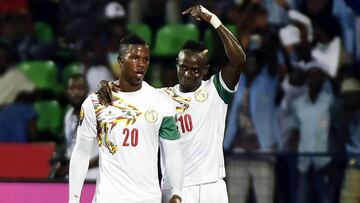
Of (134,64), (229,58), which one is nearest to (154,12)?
(229,58)

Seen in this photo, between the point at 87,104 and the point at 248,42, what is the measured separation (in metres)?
5.12

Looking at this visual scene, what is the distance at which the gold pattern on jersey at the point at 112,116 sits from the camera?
6.57 m

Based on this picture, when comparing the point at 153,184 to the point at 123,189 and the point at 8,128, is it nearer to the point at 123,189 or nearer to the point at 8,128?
the point at 123,189

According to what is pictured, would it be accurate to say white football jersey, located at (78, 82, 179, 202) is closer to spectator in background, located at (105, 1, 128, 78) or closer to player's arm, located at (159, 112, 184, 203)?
player's arm, located at (159, 112, 184, 203)

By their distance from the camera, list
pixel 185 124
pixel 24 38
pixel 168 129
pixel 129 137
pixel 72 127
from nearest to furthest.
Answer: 1. pixel 129 137
2. pixel 168 129
3. pixel 185 124
4. pixel 72 127
5. pixel 24 38

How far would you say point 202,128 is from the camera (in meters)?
→ 7.78

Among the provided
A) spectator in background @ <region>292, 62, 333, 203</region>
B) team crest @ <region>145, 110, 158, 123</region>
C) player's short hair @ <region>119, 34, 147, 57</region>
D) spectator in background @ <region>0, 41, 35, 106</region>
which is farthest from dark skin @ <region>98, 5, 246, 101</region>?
spectator in background @ <region>0, 41, 35, 106</region>

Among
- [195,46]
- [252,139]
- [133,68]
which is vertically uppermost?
[195,46]

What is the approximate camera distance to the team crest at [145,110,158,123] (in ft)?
21.7

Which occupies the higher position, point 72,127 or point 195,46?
point 195,46

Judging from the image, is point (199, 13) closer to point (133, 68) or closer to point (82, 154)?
point (133, 68)

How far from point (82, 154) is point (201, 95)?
5.00 ft

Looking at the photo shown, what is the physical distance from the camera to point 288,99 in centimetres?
1109

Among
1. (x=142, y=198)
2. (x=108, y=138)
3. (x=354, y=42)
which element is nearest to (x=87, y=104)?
(x=108, y=138)
